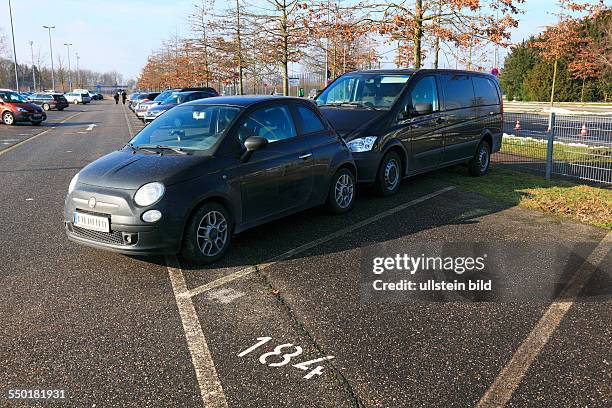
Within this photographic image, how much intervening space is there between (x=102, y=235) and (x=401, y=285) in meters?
2.77

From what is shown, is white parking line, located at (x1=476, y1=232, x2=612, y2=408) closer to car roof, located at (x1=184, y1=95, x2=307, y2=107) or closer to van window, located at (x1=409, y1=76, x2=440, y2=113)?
car roof, located at (x1=184, y1=95, x2=307, y2=107)

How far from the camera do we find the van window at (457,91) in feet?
29.5

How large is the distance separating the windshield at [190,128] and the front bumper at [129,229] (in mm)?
962

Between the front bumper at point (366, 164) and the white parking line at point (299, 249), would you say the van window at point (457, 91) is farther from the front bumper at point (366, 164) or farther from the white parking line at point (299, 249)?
the front bumper at point (366, 164)

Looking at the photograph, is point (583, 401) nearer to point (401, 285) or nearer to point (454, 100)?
point (401, 285)

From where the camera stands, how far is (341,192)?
271 inches

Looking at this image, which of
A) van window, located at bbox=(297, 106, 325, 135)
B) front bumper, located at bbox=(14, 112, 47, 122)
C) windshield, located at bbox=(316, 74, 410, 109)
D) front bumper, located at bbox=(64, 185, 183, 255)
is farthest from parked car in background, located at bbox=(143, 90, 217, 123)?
front bumper, located at bbox=(64, 185, 183, 255)

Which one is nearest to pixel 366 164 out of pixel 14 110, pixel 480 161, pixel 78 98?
pixel 480 161

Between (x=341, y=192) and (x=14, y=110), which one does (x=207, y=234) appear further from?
(x=14, y=110)

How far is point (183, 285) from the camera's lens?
4.57 m

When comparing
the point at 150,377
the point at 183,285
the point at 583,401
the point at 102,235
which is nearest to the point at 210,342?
the point at 150,377

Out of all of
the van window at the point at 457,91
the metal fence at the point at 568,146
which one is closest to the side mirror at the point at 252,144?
the van window at the point at 457,91

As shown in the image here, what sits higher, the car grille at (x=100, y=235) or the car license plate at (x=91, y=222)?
the car license plate at (x=91, y=222)

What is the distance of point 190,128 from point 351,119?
304cm
